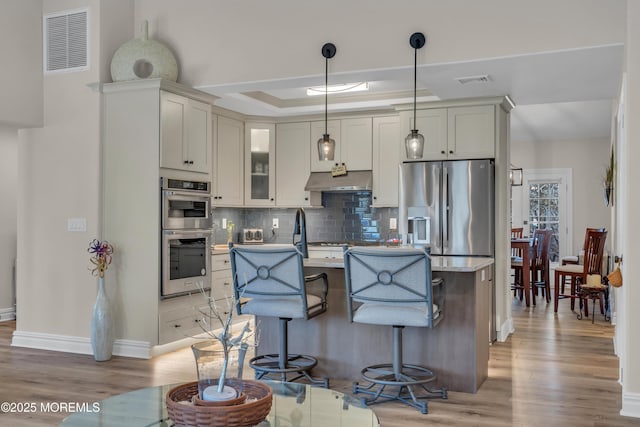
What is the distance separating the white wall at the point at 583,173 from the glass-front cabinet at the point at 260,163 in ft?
19.7

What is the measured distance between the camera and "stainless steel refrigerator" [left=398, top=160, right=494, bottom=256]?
5.81 m

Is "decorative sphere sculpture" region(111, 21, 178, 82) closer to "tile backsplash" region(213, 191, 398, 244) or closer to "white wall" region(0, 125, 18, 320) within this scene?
"tile backsplash" region(213, 191, 398, 244)

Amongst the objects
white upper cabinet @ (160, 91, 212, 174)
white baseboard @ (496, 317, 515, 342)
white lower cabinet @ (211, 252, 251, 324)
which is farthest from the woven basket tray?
white baseboard @ (496, 317, 515, 342)

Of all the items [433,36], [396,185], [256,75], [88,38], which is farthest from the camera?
[396,185]

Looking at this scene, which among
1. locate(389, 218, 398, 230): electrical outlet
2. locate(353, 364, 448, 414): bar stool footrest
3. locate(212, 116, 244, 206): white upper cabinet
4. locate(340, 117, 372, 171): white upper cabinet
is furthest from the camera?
locate(389, 218, 398, 230): electrical outlet

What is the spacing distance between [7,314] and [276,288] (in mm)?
4523

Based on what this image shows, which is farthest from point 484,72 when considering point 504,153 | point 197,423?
point 197,423

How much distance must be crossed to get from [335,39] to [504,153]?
2.33m

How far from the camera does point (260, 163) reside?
24.2 feet

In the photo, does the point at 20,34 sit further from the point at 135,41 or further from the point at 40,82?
the point at 135,41

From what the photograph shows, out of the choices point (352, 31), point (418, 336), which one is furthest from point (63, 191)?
point (418, 336)

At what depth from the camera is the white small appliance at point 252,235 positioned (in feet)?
24.8

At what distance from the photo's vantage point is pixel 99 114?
5.24 metres

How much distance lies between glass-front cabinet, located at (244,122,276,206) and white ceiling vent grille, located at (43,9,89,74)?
7.58 feet
